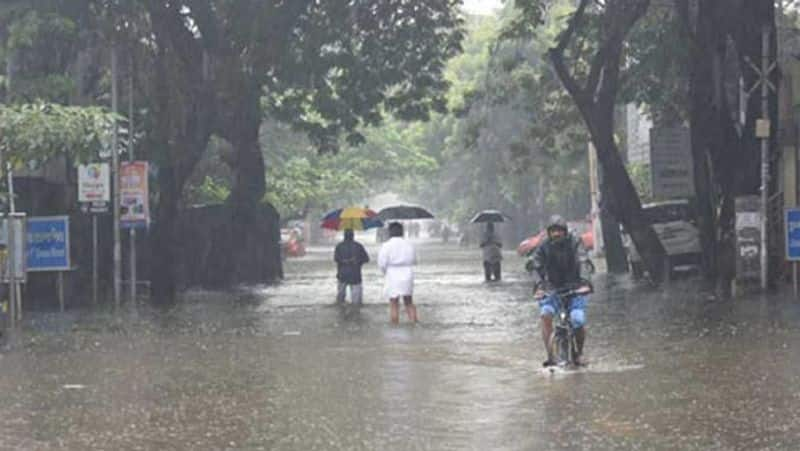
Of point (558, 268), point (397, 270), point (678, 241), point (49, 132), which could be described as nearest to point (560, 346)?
point (558, 268)

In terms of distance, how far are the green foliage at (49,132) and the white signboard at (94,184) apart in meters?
6.34

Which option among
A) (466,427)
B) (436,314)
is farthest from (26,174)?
(466,427)

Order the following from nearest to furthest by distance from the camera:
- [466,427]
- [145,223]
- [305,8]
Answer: [466,427] < [145,223] < [305,8]

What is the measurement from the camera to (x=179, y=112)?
2836 cm

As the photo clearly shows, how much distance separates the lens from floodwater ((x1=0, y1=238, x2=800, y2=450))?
33.8ft

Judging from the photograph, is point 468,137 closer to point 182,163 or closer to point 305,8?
point 305,8

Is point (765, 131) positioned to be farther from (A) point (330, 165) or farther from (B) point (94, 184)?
(A) point (330, 165)

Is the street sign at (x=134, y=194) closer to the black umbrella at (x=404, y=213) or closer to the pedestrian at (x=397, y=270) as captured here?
the pedestrian at (x=397, y=270)

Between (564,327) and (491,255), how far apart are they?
2178cm

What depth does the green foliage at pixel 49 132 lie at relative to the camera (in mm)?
18500

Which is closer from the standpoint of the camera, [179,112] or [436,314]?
[436,314]

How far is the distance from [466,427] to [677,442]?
157cm

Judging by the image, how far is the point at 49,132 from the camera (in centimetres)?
1856

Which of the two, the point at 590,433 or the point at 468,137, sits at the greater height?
the point at 468,137
